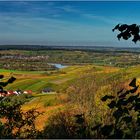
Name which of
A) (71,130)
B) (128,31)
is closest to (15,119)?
(71,130)

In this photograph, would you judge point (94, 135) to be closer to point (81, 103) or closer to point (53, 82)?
point (81, 103)

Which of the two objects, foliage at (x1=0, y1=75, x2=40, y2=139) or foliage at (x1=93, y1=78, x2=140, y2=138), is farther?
foliage at (x1=0, y1=75, x2=40, y2=139)

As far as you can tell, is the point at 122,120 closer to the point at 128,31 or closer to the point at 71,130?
the point at 128,31

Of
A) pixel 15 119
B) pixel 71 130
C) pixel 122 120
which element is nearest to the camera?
pixel 122 120

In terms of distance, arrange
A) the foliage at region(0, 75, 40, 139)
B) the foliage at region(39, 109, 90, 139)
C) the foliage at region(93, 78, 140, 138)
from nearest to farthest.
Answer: the foliage at region(93, 78, 140, 138) < the foliage at region(39, 109, 90, 139) < the foliage at region(0, 75, 40, 139)

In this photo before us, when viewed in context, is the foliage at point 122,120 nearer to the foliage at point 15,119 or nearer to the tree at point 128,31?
the tree at point 128,31

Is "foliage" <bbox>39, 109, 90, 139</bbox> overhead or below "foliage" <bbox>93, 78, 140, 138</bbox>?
below

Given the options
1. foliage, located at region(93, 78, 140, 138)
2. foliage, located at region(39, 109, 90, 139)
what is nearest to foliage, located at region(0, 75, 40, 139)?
foliage, located at region(39, 109, 90, 139)

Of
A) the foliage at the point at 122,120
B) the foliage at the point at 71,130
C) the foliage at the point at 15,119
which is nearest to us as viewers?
the foliage at the point at 122,120

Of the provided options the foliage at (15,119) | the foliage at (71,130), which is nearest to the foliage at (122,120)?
the foliage at (71,130)

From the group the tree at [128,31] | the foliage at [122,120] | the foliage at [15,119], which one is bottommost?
the foliage at [15,119]

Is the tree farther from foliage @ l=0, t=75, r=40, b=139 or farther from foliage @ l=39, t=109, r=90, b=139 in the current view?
foliage @ l=0, t=75, r=40, b=139

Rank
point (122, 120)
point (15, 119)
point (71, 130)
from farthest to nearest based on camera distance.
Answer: point (15, 119) < point (71, 130) < point (122, 120)
